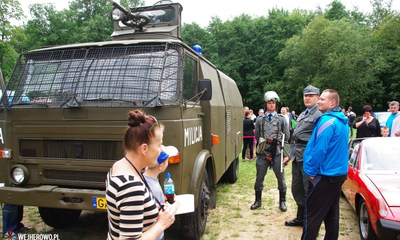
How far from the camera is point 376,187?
4.20 metres

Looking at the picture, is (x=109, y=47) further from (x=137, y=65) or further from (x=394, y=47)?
(x=394, y=47)

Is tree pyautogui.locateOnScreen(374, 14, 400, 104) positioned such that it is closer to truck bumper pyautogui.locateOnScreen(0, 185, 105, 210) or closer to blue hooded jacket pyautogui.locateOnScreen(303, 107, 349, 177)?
blue hooded jacket pyautogui.locateOnScreen(303, 107, 349, 177)

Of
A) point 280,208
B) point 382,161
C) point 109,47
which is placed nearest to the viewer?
point 109,47

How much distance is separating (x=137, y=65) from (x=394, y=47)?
4585 cm

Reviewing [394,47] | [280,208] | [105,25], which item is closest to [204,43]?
[105,25]

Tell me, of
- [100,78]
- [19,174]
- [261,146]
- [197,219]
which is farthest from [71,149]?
[261,146]

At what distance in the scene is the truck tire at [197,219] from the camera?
4148 millimetres

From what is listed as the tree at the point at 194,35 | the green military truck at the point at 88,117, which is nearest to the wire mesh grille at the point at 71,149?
the green military truck at the point at 88,117

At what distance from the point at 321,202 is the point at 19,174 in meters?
3.83

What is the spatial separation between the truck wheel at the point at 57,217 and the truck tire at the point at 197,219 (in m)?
2.19

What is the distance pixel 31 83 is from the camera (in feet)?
14.0

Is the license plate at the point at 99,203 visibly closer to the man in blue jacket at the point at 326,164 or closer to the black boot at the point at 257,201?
the man in blue jacket at the point at 326,164

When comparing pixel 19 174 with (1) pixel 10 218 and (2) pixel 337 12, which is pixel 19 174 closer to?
(1) pixel 10 218

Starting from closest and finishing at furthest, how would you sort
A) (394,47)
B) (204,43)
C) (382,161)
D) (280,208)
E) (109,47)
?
(109,47)
(382,161)
(280,208)
(394,47)
(204,43)
